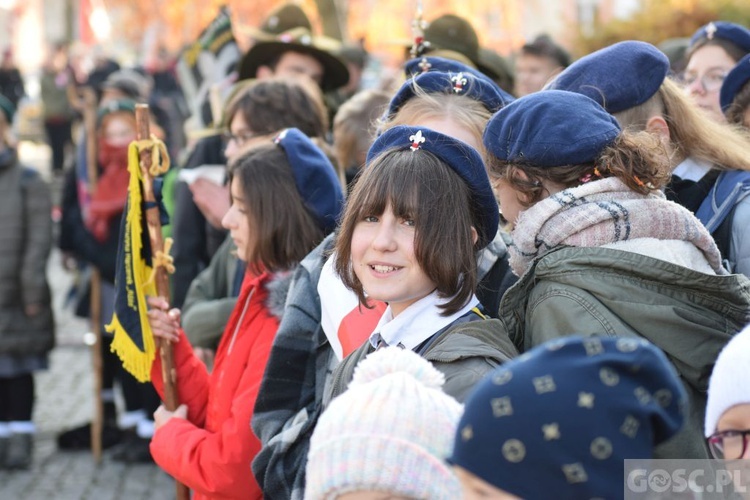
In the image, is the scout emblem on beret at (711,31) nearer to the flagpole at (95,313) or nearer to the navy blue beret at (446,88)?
the navy blue beret at (446,88)

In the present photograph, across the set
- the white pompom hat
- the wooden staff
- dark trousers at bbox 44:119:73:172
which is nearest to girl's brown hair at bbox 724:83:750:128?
the white pompom hat

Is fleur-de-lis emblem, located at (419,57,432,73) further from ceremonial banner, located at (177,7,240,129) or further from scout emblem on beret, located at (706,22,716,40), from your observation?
ceremonial banner, located at (177,7,240,129)

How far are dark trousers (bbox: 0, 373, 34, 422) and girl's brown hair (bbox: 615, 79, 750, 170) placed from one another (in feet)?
15.9

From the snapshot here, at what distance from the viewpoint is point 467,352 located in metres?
2.23

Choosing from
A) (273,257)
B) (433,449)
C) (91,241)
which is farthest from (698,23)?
(433,449)

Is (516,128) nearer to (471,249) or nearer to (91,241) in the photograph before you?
(471,249)

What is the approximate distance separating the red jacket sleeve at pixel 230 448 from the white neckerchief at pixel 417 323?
28.1 inches

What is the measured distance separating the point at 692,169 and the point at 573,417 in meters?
1.76

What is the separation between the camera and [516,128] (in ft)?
8.26

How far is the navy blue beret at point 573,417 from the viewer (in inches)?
62.0

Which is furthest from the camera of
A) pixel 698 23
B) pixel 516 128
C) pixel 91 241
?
pixel 698 23

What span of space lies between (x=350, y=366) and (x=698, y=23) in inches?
423

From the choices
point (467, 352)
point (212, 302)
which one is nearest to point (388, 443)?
point (467, 352)

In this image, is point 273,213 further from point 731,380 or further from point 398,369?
point 731,380
